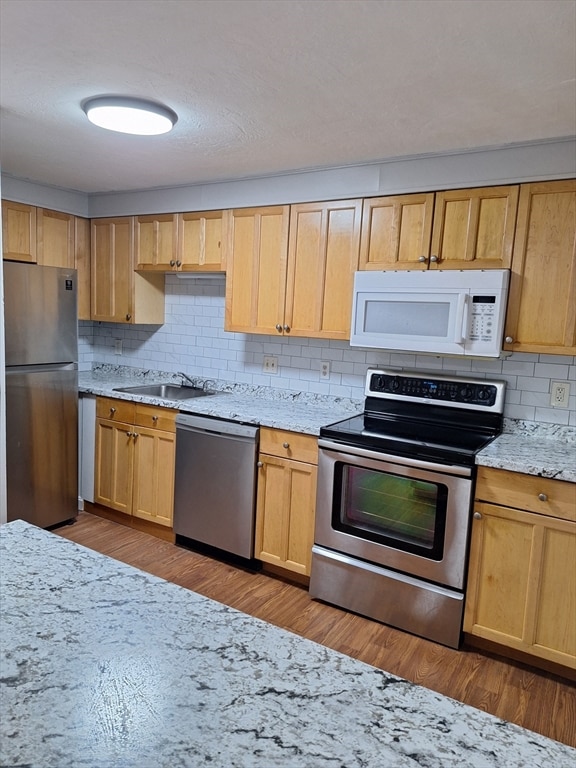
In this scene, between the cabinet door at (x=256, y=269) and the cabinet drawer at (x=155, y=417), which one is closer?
the cabinet door at (x=256, y=269)

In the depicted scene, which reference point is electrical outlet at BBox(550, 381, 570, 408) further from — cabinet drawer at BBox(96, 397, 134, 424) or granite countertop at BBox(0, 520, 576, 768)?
cabinet drawer at BBox(96, 397, 134, 424)

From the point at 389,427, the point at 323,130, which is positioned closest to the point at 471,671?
the point at 389,427

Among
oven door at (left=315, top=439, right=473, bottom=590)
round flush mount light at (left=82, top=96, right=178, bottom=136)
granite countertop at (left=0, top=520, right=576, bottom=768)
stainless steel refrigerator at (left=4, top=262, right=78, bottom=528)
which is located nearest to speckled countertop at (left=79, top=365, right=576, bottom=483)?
oven door at (left=315, top=439, right=473, bottom=590)

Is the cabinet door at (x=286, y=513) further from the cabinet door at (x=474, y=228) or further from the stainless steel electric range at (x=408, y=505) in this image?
the cabinet door at (x=474, y=228)

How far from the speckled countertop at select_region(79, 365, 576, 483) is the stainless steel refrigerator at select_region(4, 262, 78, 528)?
13.3 inches

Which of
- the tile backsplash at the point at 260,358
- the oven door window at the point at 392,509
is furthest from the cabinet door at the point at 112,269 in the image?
the oven door window at the point at 392,509

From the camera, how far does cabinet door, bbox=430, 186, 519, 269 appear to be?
2.47 m

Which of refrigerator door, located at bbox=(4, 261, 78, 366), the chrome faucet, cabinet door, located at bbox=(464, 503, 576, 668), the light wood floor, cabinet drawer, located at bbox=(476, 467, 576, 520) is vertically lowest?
the light wood floor

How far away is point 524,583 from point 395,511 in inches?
24.5

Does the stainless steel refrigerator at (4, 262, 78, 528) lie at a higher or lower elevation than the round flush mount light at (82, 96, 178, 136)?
lower

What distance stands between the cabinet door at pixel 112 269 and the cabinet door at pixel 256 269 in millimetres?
935

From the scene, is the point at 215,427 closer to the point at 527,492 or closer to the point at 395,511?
the point at 395,511

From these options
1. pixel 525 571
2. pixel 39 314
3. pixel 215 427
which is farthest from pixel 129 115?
pixel 525 571

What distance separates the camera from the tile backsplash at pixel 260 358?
269 centimetres
